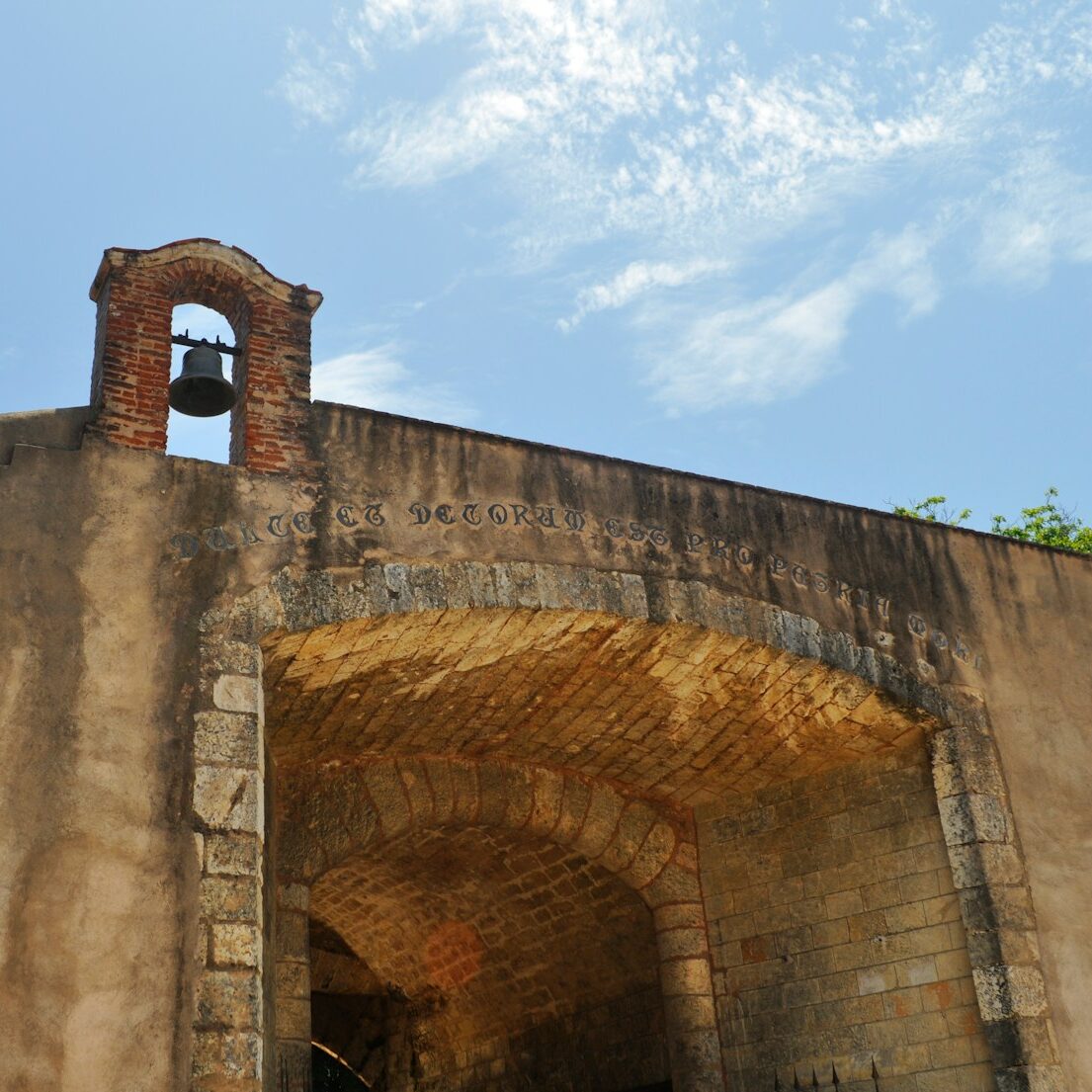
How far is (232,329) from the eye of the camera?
6703 mm

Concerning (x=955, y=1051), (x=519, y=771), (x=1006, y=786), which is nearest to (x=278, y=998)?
(x=519, y=771)

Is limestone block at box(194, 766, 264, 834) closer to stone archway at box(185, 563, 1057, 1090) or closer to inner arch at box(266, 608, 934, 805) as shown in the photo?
stone archway at box(185, 563, 1057, 1090)

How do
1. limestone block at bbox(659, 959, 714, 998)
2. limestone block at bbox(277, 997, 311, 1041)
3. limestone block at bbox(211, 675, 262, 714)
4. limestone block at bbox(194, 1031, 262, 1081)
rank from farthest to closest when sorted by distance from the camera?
limestone block at bbox(659, 959, 714, 998) → limestone block at bbox(277, 997, 311, 1041) → limestone block at bbox(211, 675, 262, 714) → limestone block at bbox(194, 1031, 262, 1081)

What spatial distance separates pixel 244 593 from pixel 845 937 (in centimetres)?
380

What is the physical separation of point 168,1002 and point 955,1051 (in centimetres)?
398

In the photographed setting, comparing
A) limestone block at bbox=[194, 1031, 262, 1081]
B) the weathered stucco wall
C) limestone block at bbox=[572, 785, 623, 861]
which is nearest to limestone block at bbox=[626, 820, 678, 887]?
limestone block at bbox=[572, 785, 623, 861]

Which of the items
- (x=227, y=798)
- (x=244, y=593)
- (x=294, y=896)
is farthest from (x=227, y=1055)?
(x=294, y=896)

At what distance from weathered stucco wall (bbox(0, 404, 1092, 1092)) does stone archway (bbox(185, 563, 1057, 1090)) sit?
9 cm

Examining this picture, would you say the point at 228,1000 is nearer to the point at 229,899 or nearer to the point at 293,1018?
the point at 229,899

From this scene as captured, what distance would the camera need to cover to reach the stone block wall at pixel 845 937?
718 cm

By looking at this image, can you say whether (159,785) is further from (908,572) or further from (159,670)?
(908,572)

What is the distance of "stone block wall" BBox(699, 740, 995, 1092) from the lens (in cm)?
718

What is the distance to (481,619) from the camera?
252 inches

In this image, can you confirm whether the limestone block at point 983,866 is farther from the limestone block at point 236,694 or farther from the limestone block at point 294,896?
the limestone block at point 236,694
